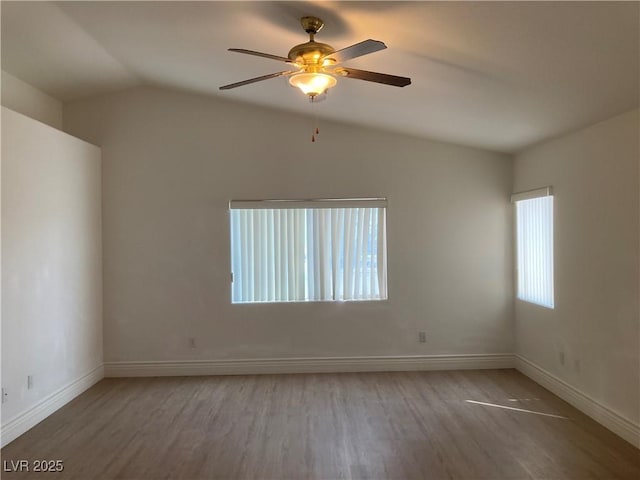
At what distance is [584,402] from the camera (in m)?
3.38

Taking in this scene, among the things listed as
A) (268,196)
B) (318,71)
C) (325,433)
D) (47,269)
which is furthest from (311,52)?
(47,269)

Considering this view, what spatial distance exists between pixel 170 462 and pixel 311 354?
200 cm

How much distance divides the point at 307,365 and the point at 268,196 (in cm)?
184

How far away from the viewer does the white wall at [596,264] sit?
2.89 metres

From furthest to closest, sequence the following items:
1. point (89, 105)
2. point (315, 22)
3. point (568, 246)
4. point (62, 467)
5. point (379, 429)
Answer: point (89, 105)
point (568, 246)
point (379, 429)
point (62, 467)
point (315, 22)

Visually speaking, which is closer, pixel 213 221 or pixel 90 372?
pixel 90 372

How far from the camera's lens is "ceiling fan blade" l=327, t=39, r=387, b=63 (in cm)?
185

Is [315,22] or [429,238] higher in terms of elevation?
[315,22]

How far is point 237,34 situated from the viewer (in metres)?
2.79

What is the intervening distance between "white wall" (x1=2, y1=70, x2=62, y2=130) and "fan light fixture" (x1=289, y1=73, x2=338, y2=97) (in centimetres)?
290

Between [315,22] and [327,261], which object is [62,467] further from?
[315,22]

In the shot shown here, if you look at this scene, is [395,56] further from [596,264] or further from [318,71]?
[596,264]

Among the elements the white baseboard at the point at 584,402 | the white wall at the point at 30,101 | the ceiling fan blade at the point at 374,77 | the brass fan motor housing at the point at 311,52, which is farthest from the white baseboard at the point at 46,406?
the white baseboard at the point at 584,402

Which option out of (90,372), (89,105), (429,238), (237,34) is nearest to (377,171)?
(429,238)
